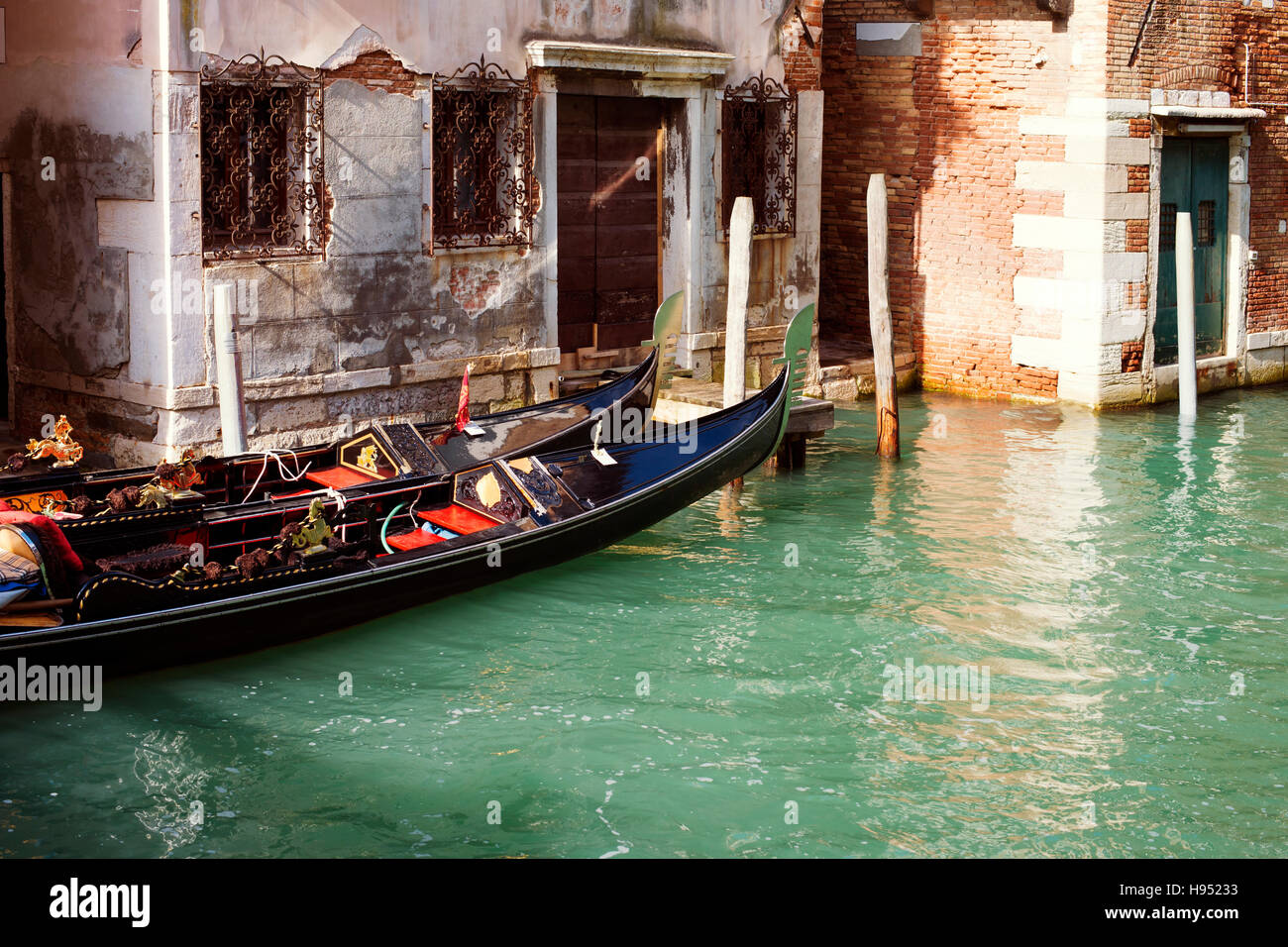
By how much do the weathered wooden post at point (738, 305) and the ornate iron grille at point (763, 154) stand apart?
1.65 meters

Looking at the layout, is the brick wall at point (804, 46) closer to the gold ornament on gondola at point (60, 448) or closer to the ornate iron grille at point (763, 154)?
the ornate iron grille at point (763, 154)

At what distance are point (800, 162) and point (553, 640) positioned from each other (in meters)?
5.34

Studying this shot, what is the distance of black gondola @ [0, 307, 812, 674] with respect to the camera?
523 centimetres

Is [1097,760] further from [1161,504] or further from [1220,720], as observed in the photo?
[1161,504]

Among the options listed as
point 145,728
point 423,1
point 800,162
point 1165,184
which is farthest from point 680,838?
point 1165,184

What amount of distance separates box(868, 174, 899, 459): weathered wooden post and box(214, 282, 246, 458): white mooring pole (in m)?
3.85

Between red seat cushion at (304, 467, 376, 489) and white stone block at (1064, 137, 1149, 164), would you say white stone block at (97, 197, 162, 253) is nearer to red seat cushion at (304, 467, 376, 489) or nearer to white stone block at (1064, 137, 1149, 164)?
red seat cushion at (304, 467, 376, 489)

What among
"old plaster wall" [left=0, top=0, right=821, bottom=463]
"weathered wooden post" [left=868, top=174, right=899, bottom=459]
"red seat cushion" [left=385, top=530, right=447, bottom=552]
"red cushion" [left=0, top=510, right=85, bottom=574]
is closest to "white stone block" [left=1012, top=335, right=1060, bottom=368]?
"weathered wooden post" [left=868, top=174, right=899, bottom=459]

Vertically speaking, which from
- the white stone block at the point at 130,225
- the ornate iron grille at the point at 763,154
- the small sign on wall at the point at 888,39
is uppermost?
the small sign on wall at the point at 888,39

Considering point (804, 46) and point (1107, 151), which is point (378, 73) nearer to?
point (804, 46)

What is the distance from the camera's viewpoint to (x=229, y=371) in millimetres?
6895

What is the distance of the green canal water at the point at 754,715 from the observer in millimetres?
4480

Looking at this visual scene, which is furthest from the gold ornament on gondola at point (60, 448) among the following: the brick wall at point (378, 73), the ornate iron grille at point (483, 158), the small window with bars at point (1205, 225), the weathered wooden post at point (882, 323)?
the small window with bars at point (1205, 225)

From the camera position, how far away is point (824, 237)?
38.8ft
